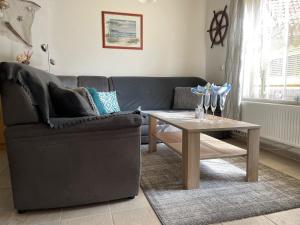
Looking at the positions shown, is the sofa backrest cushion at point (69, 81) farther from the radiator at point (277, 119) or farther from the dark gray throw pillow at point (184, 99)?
the radiator at point (277, 119)

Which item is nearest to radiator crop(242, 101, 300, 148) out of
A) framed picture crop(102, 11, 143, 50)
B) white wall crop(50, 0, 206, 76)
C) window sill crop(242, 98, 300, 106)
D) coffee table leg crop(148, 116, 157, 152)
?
window sill crop(242, 98, 300, 106)

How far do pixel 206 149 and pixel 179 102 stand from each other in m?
1.65

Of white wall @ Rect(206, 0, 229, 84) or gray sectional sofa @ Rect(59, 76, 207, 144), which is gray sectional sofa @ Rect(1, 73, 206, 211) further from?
white wall @ Rect(206, 0, 229, 84)

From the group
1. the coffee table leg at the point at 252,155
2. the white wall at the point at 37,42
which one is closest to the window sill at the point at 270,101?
the coffee table leg at the point at 252,155

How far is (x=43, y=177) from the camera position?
1.47m

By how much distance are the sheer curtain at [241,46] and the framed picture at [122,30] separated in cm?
142

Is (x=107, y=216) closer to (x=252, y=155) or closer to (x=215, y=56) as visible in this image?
(x=252, y=155)

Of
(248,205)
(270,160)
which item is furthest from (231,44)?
(248,205)

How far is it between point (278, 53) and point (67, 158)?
2.59m

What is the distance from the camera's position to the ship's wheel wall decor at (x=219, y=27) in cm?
364

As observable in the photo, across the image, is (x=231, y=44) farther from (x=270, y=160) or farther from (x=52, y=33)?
(x=52, y=33)

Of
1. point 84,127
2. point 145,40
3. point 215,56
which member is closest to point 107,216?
point 84,127

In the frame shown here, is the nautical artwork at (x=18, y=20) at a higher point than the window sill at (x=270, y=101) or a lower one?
higher

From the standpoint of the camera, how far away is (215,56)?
3.95 meters
